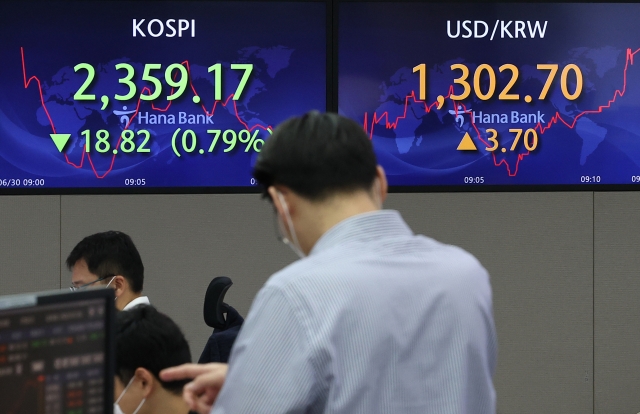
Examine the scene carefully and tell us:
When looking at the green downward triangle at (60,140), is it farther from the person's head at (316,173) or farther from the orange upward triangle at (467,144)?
the person's head at (316,173)

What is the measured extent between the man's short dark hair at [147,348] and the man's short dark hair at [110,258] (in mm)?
962

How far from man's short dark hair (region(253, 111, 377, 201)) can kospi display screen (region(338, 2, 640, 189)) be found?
256cm

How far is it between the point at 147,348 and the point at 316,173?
0.81 metres

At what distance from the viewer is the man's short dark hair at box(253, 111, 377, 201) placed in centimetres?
107

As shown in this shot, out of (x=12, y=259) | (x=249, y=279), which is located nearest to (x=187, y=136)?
(x=249, y=279)

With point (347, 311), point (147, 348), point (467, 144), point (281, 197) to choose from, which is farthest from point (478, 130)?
point (347, 311)

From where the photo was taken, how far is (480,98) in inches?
144

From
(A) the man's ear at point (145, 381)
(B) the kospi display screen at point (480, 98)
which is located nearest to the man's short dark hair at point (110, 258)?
(A) the man's ear at point (145, 381)

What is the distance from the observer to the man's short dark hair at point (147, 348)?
1.70 m

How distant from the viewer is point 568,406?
373 centimetres

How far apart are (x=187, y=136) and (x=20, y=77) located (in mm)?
777

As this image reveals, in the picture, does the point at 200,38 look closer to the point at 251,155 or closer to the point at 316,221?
the point at 251,155

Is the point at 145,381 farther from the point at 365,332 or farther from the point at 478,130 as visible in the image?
the point at 478,130

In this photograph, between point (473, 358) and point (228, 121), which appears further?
point (228, 121)
